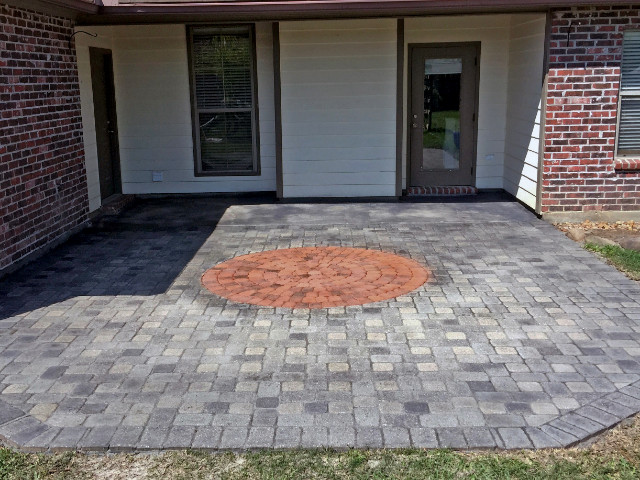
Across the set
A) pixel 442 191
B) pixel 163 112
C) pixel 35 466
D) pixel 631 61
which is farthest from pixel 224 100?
pixel 35 466

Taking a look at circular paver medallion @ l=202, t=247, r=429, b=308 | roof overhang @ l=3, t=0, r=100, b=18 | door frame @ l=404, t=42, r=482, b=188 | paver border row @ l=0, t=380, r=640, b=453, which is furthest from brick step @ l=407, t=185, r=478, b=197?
paver border row @ l=0, t=380, r=640, b=453

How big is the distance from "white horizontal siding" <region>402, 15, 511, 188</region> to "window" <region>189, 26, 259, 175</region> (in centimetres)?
247

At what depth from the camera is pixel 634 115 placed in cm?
879

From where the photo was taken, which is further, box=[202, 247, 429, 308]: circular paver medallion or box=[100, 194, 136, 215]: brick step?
box=[100, 194, 136, 215]: brick step

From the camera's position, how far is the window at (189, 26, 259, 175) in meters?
10.5

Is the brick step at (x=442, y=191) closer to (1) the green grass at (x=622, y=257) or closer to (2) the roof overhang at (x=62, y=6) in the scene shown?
(1) the green grass at (x=622, y=257)

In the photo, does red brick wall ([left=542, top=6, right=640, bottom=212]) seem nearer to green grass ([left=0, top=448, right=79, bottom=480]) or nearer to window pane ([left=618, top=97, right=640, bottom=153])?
window pane ([left=618, top=97, right=640, bottom=153])

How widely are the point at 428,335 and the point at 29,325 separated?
10.4ft

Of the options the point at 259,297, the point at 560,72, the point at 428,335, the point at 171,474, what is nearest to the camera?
the point at 171,474

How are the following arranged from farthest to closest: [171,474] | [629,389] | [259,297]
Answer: [259,297], [629,389], [171,474]

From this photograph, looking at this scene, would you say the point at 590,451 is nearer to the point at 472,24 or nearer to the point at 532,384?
the point at 532,384

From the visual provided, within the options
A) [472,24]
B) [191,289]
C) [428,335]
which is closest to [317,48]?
[472,24]

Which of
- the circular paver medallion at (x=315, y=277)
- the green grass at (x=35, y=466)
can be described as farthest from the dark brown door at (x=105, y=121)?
the green grass at (x=35, y=466)

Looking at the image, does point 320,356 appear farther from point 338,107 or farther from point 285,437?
point 338,107
